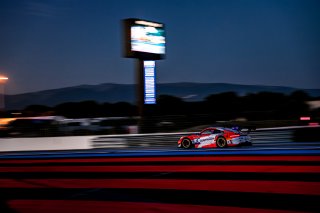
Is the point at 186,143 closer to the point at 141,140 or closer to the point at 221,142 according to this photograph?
the point at 221,142

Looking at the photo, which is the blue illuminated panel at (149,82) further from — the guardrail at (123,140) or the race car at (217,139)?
the race car at (217,139)

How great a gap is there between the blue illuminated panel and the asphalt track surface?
1284cm

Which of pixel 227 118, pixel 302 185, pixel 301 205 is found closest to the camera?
pixel 301 205

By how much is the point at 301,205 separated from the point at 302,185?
167 cm

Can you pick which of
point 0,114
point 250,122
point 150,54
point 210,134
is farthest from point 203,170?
point 0,114

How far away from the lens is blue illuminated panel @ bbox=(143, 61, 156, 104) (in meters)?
25.5

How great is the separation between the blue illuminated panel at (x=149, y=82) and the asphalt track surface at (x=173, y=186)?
12838mm

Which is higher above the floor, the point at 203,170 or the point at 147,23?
the point at 147,23

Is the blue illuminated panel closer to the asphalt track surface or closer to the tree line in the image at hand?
the tree line

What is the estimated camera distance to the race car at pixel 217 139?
16.8 m

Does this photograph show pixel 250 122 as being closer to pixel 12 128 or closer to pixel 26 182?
pixel 12 128

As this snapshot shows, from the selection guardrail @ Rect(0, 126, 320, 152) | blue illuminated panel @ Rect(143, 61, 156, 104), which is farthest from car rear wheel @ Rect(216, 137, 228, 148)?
blue illuminated panel @ Rect(143, 61, 156, 104)

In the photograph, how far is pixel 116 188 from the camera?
843 centimetres

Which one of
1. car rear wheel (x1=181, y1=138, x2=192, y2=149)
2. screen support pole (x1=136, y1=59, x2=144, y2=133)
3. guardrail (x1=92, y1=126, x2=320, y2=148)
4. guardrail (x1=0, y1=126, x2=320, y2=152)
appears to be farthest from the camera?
screen support pole (x1=136, y1=59, x2=144, y2=133)
